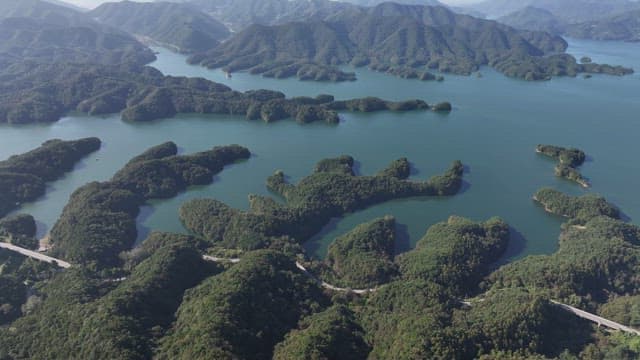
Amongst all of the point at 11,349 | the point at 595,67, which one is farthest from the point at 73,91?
the point at 595,67

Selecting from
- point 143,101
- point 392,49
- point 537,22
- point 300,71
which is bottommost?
point 143,101

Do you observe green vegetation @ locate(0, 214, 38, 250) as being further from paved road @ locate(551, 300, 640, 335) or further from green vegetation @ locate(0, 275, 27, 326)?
paved road @ locate(551, 300, 640, 335)

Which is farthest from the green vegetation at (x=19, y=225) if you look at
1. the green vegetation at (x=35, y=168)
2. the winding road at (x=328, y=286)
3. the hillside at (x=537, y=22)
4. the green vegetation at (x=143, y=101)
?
the hillside at (x=537, y=22)

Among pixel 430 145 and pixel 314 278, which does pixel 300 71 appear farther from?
pixel 314 278

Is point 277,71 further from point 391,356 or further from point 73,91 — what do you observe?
point 391,356

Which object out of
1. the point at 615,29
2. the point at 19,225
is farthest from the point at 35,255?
the point at 615,29

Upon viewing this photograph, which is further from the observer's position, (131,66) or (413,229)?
(131,66)
